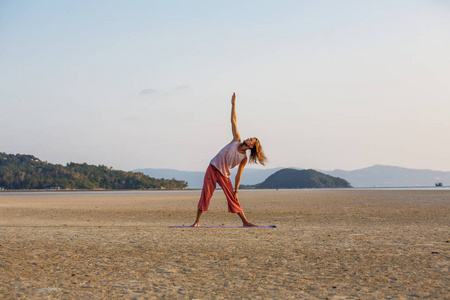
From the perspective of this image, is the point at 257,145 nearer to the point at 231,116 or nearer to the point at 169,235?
the point at 231,116

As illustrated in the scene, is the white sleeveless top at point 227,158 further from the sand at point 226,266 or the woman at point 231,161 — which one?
the sand at point 226,266

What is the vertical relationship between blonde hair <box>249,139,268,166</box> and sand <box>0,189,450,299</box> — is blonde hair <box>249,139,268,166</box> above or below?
above

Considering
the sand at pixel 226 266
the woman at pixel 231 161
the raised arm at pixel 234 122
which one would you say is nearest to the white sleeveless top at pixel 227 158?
the woman at pixel 231 161

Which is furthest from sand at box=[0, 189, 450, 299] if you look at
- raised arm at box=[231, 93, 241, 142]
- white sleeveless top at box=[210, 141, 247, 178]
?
raised arm at box=[231, 93, 241, 142]

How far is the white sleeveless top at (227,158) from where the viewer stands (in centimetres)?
1223

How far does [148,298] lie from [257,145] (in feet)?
24.1

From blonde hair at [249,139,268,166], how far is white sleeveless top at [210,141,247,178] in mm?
202

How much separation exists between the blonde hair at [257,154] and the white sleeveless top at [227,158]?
202 mm

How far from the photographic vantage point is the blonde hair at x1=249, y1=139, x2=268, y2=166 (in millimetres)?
12188

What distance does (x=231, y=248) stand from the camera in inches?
345

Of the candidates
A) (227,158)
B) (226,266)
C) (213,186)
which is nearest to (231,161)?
(227,158)

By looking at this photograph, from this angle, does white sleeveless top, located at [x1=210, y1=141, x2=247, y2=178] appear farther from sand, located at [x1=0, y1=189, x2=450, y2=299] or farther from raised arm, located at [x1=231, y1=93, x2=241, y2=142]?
sand, located at [x1=0, y1=189, x2=450, y2=299]

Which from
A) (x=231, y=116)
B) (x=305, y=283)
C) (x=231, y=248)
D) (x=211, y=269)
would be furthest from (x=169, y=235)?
(x=305, y=283)

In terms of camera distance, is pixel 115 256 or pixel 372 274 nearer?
pixel 372 274
